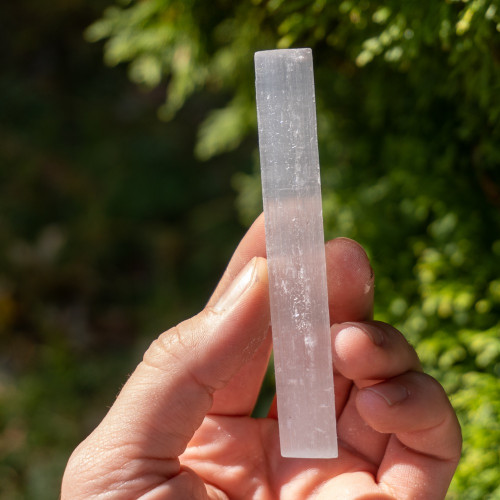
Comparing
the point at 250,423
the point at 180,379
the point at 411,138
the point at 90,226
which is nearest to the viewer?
the point at 180,379

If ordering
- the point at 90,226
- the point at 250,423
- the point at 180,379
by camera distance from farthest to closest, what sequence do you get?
the point at 90,226, the point at 250,423, the point at 180,379

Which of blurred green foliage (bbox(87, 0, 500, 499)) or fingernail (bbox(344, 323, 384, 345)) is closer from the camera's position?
fingernail (bbox(344, 323, 384, 345))

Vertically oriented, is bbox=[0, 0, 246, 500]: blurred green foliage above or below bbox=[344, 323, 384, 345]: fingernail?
below

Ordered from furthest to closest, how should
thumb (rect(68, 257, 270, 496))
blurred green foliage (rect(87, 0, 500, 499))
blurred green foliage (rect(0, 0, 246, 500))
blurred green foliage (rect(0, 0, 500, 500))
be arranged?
blurred green foliage (rect(0, 0, 246, 500))
blurred green foliage (rect(0, 0, 500, 500))
blurred green foliage (rect(87, 0, 500, 499))
thumb (rect(68, 257, 270, 496))

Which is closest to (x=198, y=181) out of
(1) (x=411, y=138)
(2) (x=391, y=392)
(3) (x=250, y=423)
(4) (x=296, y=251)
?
(1) (x=411, y=138)

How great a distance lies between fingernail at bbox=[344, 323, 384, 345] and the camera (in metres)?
1.32

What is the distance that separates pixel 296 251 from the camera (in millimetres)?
1314

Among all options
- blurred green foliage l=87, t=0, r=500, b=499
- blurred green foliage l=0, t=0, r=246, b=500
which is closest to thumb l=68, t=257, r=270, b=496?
blurred green foliage l=87, t=0, r=500, b=499

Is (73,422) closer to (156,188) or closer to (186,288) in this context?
(186,288)

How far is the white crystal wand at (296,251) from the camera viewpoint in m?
1.28

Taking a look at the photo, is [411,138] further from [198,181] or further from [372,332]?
[198,181]

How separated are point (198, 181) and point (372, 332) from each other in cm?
318

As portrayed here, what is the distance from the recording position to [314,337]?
4.35ft

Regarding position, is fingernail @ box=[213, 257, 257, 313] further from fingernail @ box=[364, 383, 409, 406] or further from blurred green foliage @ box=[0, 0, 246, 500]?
blurred green foliage @ box=[0, 0, 246, 500]
